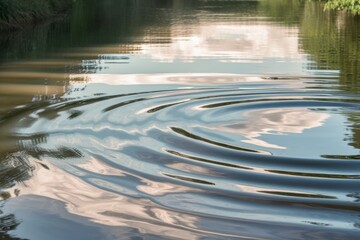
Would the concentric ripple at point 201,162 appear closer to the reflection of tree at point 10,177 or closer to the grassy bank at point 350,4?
the reflection of tree at point 10,177

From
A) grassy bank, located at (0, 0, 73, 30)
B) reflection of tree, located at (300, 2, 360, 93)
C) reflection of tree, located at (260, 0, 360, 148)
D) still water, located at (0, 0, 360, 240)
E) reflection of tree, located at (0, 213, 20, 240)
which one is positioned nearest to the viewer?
reflection of tree, located at (0, 213, 20, 240)

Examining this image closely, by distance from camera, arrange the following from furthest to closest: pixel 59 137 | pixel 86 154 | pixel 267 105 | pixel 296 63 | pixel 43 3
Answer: pixel 43 3 < pixel 296 63 < pixel 267 105 < pixel 59 137 < pixel 86 154

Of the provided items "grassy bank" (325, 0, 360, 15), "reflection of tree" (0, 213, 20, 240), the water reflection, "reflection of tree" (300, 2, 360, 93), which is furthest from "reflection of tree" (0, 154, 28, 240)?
"grassy bank" (325, 0, 360, 15)

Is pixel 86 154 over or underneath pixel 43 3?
underneath

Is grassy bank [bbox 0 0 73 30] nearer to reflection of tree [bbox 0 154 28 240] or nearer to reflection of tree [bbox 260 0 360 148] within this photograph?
reflection of tree [bbox 260 0 360 148]

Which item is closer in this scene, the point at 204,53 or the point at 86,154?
the point at 86,154

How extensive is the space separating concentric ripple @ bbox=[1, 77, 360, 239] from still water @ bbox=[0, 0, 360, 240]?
0.7 inches

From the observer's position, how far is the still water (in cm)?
528

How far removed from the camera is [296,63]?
16.6 metres

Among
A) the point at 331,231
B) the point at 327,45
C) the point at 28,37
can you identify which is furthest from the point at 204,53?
the point at 331,231

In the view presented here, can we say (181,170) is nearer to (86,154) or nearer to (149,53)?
(86,154)

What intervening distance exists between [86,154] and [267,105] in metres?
3.79

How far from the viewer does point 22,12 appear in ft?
83.8

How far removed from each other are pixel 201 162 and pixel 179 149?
1.95ft
